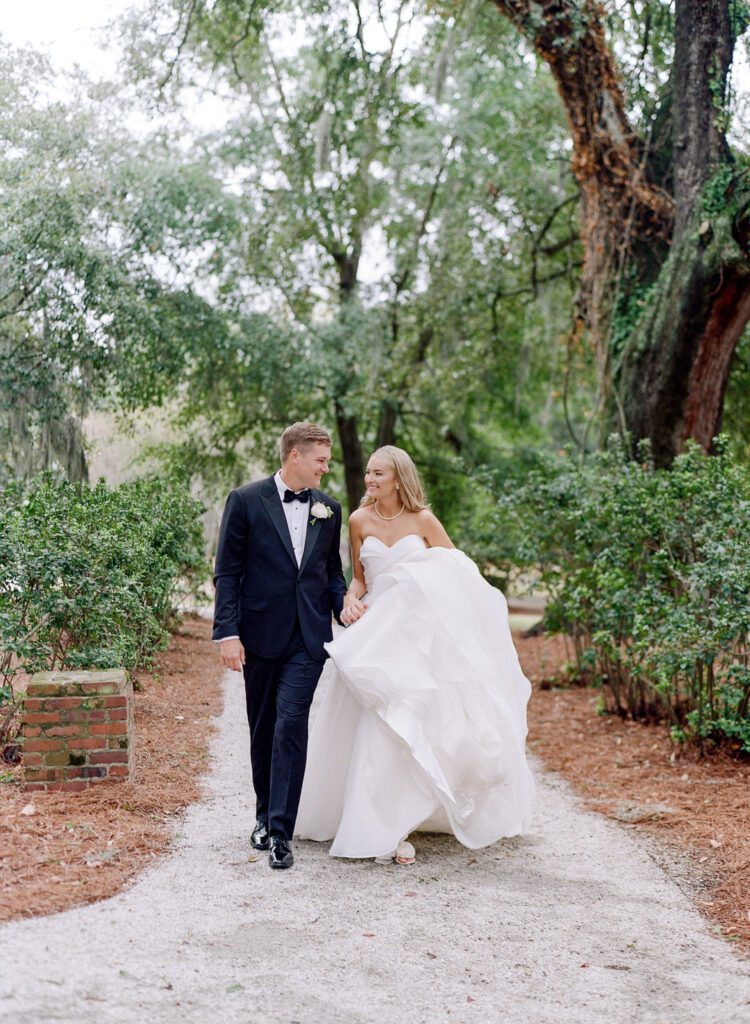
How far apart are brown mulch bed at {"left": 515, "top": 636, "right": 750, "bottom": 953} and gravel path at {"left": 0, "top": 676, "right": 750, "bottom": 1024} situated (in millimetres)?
262

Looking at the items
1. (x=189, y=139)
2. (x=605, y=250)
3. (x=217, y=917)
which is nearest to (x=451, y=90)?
(x=189, y=139)

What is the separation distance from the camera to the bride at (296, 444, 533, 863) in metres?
4.89

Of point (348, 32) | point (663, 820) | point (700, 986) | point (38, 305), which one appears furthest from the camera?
point (348, 32)

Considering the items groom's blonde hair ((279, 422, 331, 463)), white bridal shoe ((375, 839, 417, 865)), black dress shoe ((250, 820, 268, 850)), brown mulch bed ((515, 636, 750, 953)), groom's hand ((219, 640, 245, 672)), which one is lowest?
brown mulch bed ((515, 636, 750, 953))

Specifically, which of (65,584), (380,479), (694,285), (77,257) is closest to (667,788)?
(380,479)

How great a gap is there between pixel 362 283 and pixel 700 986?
49.4ft

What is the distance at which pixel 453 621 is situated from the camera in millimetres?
5137

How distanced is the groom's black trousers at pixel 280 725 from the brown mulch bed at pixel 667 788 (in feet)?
6.03

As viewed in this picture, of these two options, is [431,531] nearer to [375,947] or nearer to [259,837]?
[259,837]

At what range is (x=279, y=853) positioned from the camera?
4664 mm

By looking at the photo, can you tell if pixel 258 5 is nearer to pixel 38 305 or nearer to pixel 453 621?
pixel 38 305

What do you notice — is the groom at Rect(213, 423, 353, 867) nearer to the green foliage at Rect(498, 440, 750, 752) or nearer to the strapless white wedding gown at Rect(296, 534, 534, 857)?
the strapless white wedding gown at Rect(296, 534, 534, 857)

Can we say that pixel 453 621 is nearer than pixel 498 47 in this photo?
Yes

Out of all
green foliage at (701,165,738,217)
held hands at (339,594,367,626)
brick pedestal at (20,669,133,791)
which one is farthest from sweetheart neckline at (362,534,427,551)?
green foliage at (701,165,738,217)
